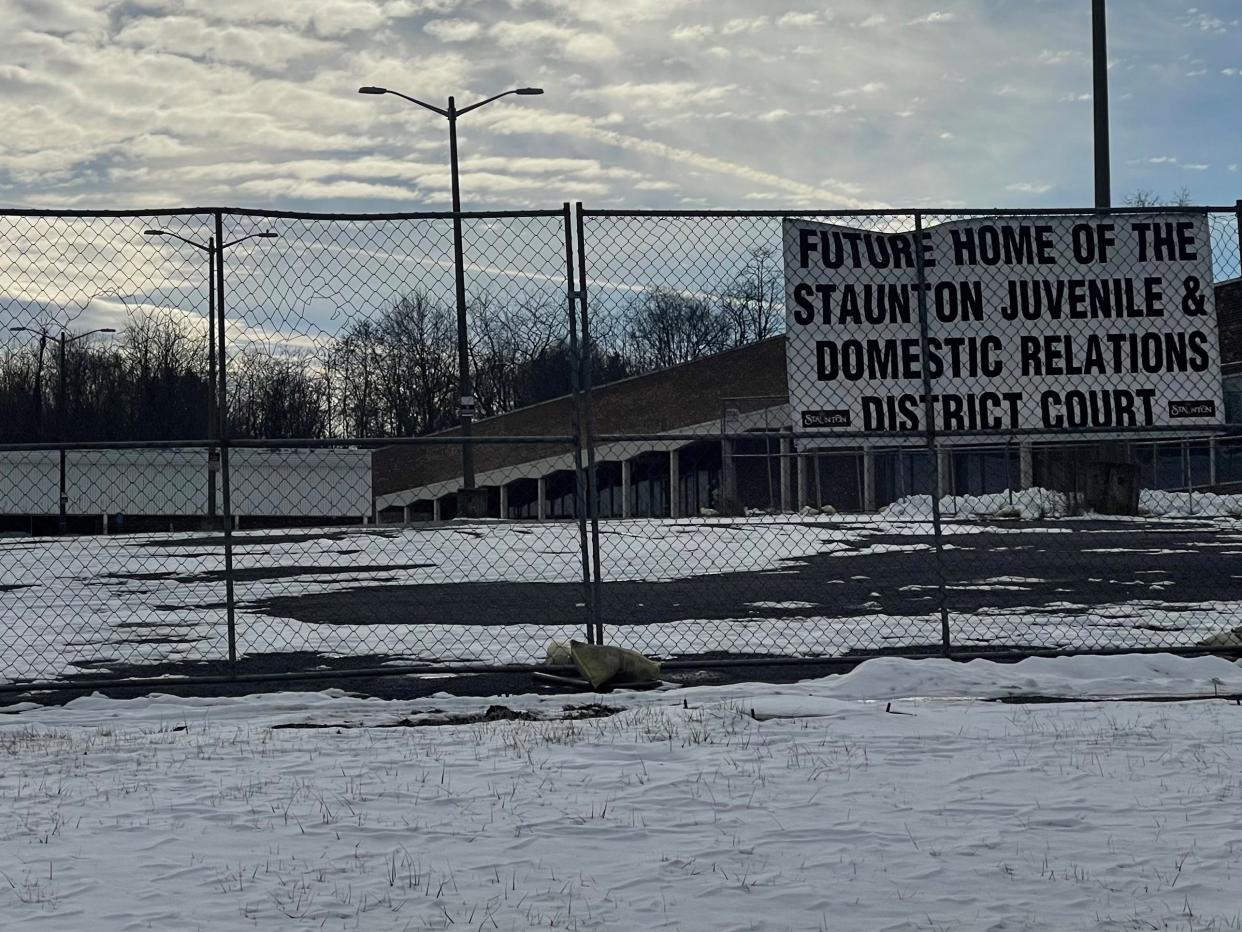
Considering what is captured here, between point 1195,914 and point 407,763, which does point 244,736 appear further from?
point 1195,914

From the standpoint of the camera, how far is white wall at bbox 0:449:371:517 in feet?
148

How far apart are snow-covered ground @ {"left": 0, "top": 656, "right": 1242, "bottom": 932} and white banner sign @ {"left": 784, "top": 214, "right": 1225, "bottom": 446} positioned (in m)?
2.15

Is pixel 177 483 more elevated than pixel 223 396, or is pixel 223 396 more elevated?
pixel 177 483

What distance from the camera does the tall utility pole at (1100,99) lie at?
22766mm

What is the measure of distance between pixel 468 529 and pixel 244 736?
21.9 m

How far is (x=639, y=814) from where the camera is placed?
18.6 feet

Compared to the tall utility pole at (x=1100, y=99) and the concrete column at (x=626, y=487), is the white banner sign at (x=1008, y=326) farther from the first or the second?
the concrete column at (x=626, y=487)

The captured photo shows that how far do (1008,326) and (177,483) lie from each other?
4050 centimetres

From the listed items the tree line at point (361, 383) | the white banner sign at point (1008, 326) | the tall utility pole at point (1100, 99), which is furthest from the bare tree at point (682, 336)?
the white banner sign at point (1008, 326)

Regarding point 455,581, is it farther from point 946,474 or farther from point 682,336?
point 682,336

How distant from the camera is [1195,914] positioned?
170 inches

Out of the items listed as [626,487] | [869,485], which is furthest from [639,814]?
[626,487]

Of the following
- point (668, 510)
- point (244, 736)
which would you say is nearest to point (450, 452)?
point (668, 510)

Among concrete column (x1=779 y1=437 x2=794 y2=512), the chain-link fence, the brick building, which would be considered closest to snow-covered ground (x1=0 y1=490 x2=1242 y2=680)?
the chain-link fence
